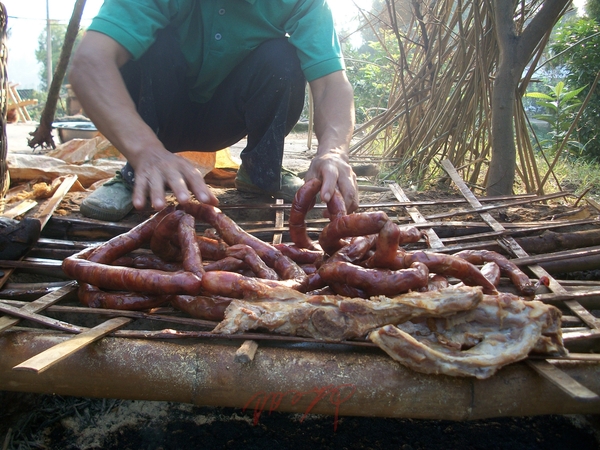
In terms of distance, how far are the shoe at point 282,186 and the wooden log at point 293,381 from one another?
2037mm

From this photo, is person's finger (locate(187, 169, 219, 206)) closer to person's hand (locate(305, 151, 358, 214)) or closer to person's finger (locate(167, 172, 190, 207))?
person's finger (locate(167, 172, 190, 207))

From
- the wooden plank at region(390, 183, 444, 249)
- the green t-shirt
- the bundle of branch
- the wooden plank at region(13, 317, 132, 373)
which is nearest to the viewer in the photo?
the wooden plank at region(13, 317, 132, 373)

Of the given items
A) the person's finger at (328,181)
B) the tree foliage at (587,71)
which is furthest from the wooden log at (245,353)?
the tree foliage at (587,71)

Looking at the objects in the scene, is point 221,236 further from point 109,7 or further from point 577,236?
point 577,236

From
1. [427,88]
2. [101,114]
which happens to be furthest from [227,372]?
[427,88]

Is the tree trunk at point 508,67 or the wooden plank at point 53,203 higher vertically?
the tree trunk at point 508,67

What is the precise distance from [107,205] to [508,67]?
3.54m

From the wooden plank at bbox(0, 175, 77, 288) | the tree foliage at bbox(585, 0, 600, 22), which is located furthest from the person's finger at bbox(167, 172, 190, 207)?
the tree foliage at bbox(585, 0, 600, 22)

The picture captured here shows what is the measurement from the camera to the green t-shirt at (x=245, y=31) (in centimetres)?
301

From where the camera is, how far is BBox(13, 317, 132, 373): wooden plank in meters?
1.36

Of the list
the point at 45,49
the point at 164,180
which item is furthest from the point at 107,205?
the point at 45,49

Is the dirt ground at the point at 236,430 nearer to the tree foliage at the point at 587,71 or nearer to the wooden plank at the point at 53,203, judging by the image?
the wooden plank at the point at 53,203

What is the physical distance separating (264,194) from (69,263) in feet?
6.33

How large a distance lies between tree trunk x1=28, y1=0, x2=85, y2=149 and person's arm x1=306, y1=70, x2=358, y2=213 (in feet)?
12.1
